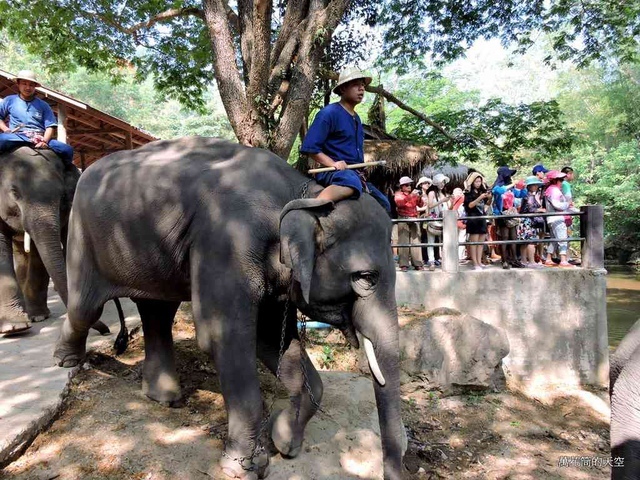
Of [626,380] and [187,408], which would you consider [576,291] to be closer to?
[626,380]

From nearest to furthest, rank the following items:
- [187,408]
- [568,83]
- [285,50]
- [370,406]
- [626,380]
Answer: [626,380] → [187,408] → [370,406] → [285,50] → [568,83]

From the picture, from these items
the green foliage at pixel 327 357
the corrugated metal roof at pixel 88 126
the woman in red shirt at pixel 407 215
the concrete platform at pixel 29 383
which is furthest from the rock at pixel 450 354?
the corrugated metal roof at pixel 88 126

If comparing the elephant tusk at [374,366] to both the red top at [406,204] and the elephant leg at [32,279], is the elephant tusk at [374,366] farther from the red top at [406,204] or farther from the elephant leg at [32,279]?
the red top at [406,204]

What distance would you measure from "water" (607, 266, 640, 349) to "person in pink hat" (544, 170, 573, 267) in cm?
316

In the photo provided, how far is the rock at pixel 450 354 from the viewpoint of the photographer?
6.41 meters

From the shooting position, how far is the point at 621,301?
16219 mm

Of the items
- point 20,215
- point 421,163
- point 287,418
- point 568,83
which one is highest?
point 568,83

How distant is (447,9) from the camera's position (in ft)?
30.3

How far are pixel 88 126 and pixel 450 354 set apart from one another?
32.6 ft

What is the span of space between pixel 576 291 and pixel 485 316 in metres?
1.39

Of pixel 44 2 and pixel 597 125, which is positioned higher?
pixel 597 125

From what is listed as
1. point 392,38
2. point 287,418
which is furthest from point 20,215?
point 392,38

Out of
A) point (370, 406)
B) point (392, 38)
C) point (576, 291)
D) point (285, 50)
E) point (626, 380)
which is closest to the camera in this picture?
point (626, 380)

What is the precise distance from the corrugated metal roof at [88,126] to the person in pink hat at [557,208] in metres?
8.29
